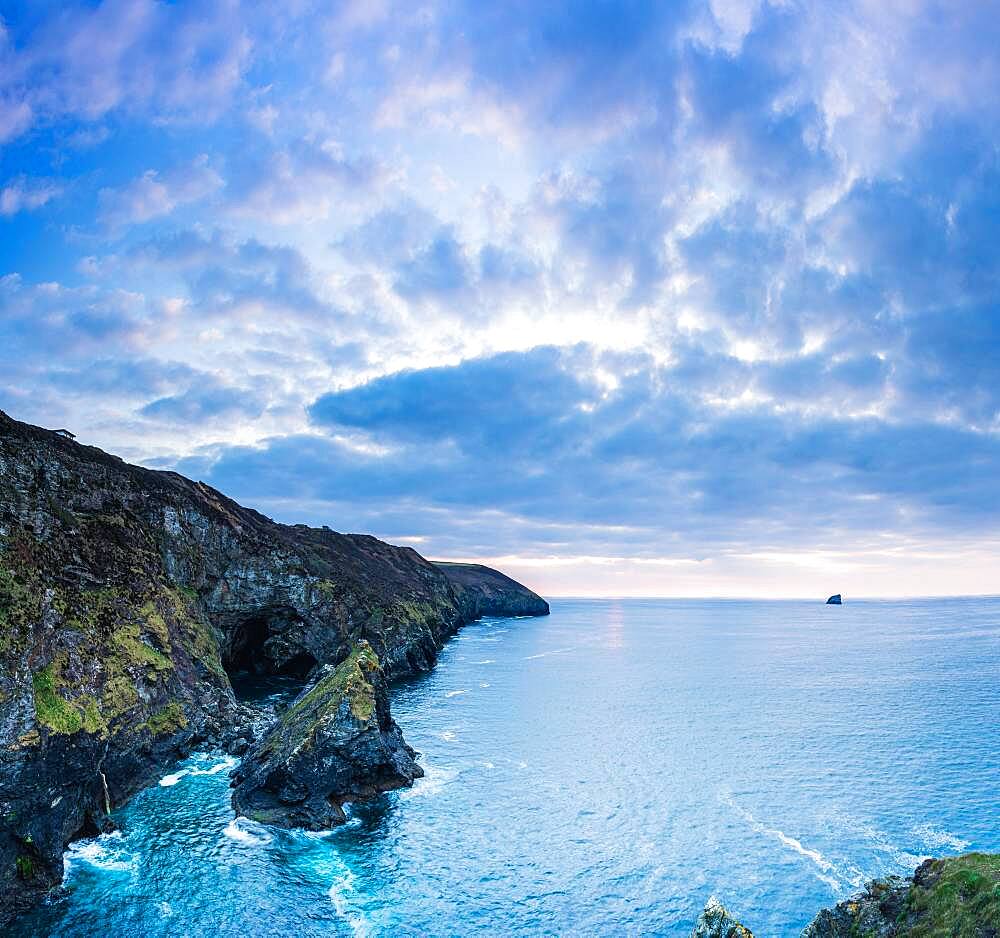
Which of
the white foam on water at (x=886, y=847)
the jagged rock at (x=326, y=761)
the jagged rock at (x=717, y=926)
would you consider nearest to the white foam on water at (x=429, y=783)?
the jagged rock at (x=326, y=761)

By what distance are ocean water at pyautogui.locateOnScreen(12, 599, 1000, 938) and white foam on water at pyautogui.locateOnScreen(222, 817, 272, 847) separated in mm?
173

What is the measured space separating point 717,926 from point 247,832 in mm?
33094

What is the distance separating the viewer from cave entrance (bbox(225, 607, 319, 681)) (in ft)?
314

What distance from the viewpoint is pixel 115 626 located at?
5181 cm

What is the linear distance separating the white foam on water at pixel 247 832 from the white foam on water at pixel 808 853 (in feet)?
117

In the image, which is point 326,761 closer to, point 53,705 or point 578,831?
point 53,705

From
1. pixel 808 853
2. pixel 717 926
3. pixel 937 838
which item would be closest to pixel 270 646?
pixel 808 853

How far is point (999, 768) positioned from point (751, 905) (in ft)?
130

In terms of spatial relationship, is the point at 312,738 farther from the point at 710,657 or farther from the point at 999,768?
the point at 710,657

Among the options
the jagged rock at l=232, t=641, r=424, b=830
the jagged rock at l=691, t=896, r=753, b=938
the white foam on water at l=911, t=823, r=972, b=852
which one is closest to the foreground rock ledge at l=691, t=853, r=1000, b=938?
the jagged rock at l=691, t=896, r=753, b=938

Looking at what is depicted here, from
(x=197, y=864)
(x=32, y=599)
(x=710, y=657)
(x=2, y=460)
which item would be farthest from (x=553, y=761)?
(x=710, y=657)

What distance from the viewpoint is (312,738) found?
47594 mm

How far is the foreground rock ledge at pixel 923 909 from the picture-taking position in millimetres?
19828

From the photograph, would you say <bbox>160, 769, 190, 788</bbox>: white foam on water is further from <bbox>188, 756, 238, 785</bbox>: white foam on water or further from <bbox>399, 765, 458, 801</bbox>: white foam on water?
<bbox>399, 765, 458, 801</bbox>: white foam on water
